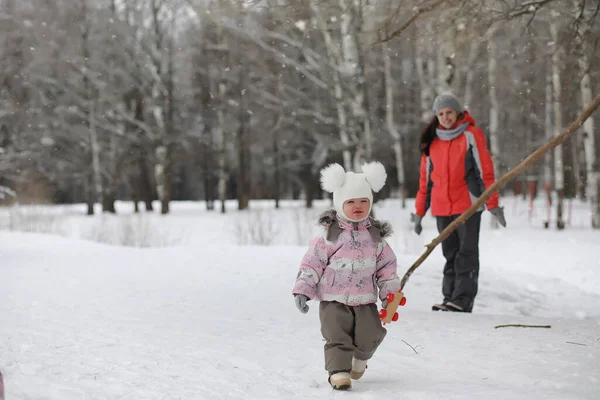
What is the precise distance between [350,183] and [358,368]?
969 millimetres

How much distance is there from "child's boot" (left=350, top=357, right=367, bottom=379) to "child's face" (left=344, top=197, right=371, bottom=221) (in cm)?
75

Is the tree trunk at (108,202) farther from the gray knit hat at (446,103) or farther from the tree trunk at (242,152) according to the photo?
the gray knit hat at (446,103)

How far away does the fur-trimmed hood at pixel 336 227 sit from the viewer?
120 inches

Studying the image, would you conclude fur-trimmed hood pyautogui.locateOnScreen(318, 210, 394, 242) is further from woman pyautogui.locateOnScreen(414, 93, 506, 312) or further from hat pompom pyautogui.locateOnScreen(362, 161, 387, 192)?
woman pyautogui.locateOnScreen(414, 93, 506, 312)

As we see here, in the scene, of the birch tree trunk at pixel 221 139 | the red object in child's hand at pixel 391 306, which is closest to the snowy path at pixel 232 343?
the red object in child's hand at pixel 391 306

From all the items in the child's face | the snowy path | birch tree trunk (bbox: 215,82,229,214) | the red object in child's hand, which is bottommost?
the snowy path

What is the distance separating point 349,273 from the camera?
9.83 feet

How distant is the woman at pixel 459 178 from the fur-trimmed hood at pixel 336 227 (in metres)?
2.17

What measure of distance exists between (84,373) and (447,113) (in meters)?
3.53

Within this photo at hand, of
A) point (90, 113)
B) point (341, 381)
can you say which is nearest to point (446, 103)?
point (341, 381)

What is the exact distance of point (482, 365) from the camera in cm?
335

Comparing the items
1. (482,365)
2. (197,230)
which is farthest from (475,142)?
(197,230)

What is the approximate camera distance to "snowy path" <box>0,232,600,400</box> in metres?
2.91

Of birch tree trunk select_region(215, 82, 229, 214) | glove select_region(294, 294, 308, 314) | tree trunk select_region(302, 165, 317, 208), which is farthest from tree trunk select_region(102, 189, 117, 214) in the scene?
glove select_region(294, 294, 308, 314)
